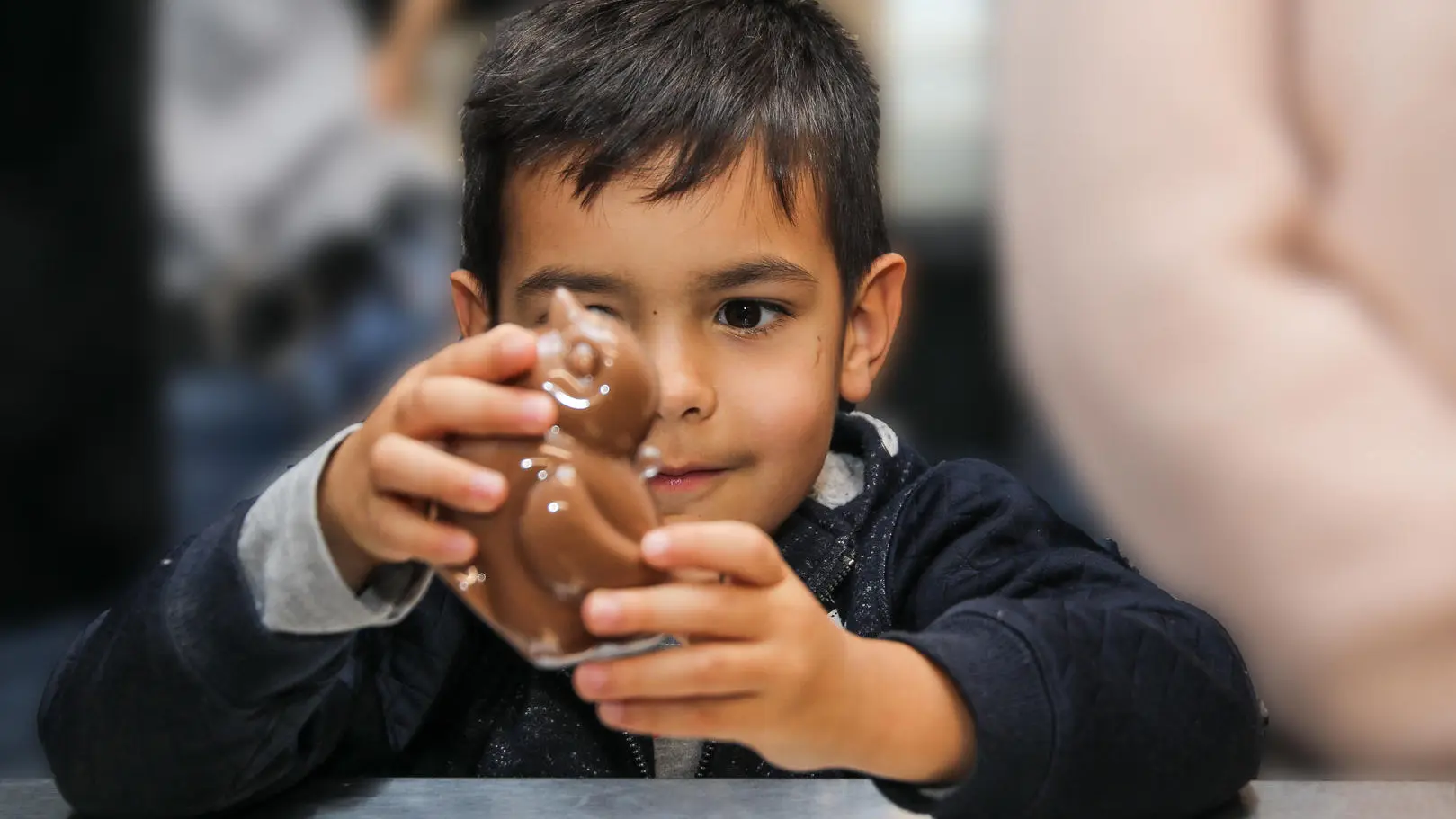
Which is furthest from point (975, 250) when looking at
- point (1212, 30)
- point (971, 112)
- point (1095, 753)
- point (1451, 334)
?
point (1095, 753)

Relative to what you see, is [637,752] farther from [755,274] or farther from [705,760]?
[755,274]

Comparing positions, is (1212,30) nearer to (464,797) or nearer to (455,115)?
(455,115)

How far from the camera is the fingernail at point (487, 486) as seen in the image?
520 mm

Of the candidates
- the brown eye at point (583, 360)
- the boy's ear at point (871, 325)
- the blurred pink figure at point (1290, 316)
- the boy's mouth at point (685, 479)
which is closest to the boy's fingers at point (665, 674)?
the brown eye at point (583, 360)

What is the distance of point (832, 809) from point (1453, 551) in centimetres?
49

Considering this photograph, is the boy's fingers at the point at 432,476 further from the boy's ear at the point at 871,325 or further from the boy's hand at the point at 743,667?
the boy's ear at the point at 871,325

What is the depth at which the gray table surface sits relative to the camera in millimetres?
653

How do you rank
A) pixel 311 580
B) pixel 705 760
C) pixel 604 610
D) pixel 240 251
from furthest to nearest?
1. pixel 240 251
2. pixel 705 760
3. pixel 311 580
4. pixel 604 610

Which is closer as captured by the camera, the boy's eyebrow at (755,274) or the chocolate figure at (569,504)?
the chocolate figure at (569,504)

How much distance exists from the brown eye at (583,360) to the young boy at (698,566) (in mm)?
20

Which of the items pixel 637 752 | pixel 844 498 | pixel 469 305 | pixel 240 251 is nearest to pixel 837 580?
pixel 844 498

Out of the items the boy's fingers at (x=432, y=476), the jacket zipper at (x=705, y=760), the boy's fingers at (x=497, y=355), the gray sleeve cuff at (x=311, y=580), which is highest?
the boy's fingers at (x=497, y=355)

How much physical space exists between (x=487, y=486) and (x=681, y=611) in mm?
89

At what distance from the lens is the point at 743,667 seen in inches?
21.0
